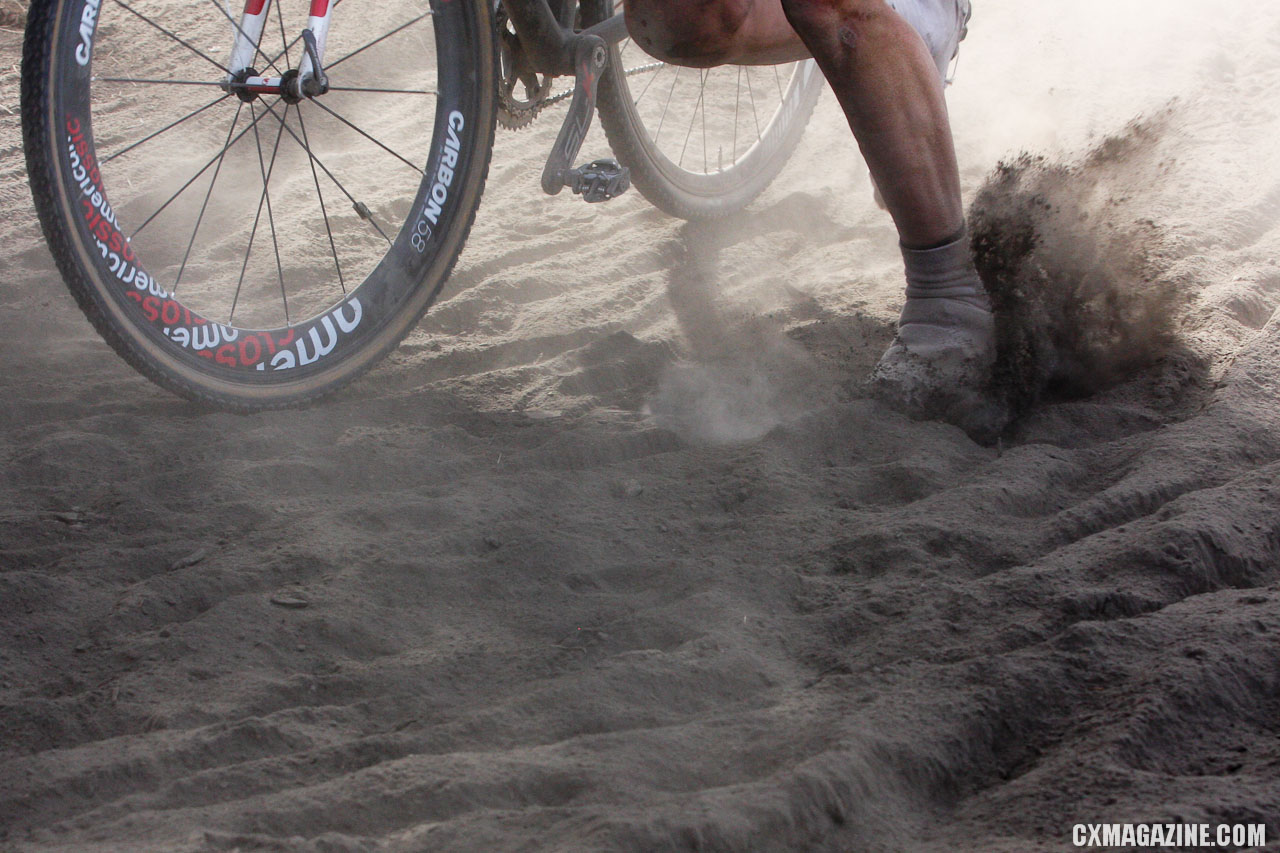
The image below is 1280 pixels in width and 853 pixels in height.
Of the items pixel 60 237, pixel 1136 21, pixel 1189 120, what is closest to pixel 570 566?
pixel 60 237

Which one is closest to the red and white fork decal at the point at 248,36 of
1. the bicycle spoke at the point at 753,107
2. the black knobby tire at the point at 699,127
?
the black knobby tire at the point at 699,127

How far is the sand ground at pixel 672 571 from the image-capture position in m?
1.26

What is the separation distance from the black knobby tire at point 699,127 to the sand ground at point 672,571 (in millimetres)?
375

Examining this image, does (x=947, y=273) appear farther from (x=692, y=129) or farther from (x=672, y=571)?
(x=692, y=129)

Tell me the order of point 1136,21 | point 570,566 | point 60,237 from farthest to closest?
point 1136,21
point 60,237
point 570,566

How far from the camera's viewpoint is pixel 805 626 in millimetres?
1587

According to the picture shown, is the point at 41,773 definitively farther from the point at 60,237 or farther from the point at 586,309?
the point at 586,309

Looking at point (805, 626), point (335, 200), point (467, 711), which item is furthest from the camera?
point (335, 200)

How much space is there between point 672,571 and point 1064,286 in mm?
1205

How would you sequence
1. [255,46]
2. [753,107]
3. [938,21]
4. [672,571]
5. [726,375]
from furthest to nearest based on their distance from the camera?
[753,107] → [938,21] → [726,375] → [255,46] → [672,571]

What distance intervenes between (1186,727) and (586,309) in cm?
188

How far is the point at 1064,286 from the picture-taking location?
7.77 feet

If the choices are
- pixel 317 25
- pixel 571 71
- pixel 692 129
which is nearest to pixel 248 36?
pixel 317 25

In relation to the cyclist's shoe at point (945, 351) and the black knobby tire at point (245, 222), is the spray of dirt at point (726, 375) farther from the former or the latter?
the black knobby tire at point (245, 222)
